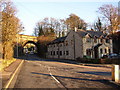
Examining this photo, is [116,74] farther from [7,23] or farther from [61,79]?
[7,23]

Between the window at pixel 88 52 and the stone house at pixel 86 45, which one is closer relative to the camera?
the stone house at pixel 86 45

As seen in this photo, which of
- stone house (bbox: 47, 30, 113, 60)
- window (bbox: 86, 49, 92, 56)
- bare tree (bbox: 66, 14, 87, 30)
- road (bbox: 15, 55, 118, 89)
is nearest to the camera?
road (bbox: 15, 55, 118, 89)

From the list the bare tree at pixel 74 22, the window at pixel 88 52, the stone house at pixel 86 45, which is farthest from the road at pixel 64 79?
the bare tree at pixel 74 22

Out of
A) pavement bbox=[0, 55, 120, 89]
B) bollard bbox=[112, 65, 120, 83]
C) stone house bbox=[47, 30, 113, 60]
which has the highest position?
stone house bbox=[47, 30, 113, 60]

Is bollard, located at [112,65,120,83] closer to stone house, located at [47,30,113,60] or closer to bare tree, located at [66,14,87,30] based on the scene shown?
stone house, located at [47,30,113,60]

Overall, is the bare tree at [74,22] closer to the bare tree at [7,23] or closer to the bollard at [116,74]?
the bare tree at [7,23]

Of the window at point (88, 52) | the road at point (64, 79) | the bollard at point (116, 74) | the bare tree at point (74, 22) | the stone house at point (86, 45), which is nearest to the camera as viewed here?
the road at point (64, 79)

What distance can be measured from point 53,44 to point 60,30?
615 inches

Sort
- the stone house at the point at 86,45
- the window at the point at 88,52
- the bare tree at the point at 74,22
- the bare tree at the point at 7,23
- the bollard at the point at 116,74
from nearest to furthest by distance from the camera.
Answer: the bollard at the point at 116,74 < the bare tree at the point at 7,23 < the stone house at the point at 86,45 < the window at the point at 88,52 < the bare tree at the point at 74,22

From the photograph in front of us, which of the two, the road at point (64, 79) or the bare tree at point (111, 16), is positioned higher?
the bare tree at point (111, 16)

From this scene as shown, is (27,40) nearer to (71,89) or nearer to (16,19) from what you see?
(16,19)

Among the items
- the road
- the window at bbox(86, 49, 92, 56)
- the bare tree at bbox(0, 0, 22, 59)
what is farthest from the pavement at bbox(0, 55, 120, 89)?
the window at bbox(86, 49, 92, 56)

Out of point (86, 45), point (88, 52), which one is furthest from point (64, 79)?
point (88, 52)

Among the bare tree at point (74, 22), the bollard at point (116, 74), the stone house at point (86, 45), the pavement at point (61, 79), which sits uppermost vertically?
the bare tree at point (74, 22)
